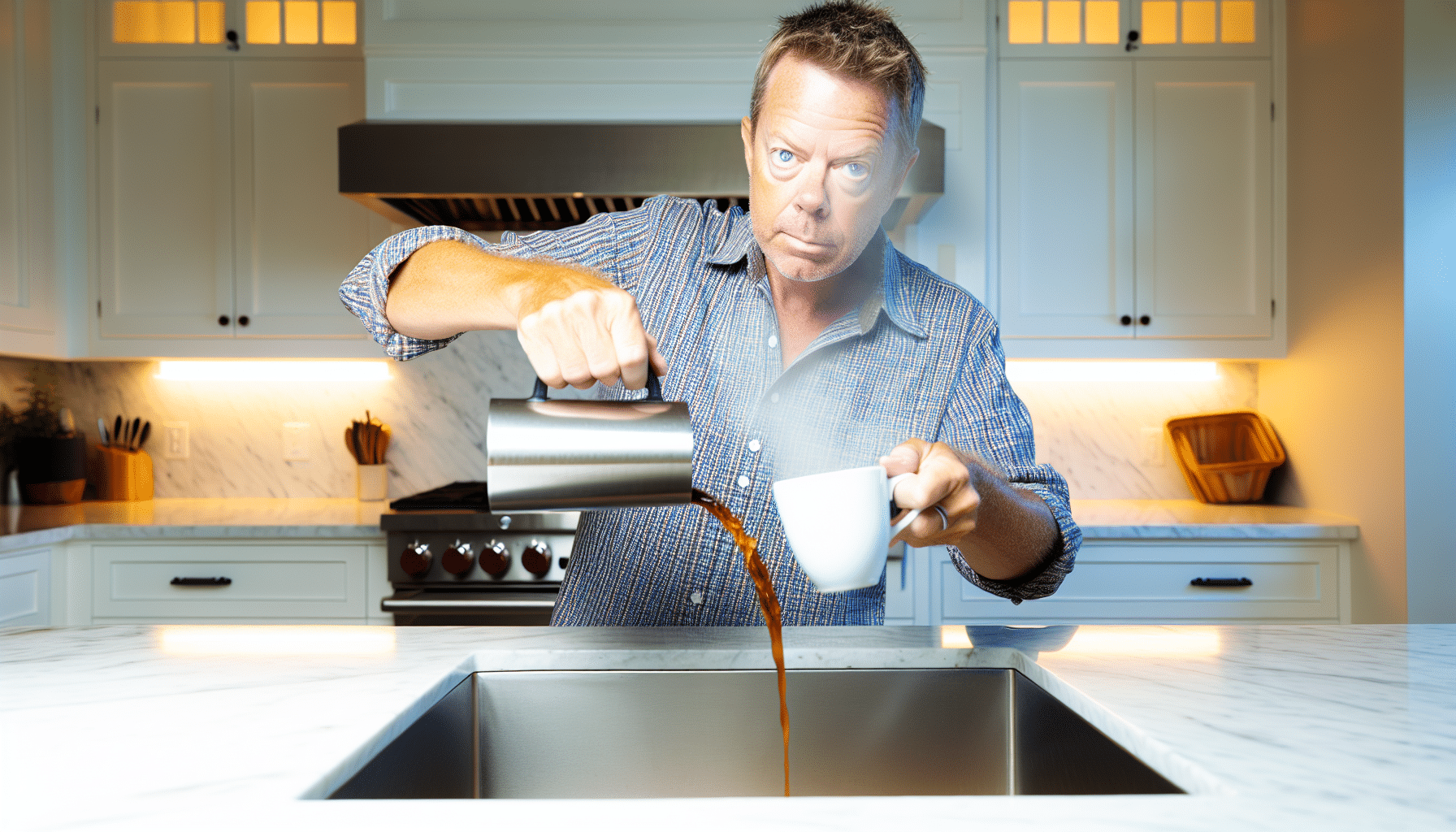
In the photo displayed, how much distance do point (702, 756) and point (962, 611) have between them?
1494 mm

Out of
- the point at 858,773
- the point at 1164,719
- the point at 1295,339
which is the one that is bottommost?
the point at 858,773

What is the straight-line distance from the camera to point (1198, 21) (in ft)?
8.04

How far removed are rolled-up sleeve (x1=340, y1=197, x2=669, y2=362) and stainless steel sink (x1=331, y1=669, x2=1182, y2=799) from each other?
0.39m

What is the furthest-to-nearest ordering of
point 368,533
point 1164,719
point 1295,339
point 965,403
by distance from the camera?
1. point 1295,339
2. point 368,533
3. point 965,403
4. point 1164,719

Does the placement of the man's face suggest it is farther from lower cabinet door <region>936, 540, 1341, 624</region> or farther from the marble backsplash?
the marble backsplash

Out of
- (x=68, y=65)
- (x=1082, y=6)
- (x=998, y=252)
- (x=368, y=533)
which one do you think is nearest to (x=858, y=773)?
(x=368, y=533)

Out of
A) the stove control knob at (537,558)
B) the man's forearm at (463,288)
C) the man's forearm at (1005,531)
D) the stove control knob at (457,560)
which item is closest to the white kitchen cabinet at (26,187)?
the stove control knob at (457,560)

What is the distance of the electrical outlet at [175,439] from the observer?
2.65 m

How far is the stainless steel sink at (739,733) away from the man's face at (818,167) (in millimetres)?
450

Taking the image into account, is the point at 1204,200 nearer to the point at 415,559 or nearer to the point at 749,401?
the point at 749,401

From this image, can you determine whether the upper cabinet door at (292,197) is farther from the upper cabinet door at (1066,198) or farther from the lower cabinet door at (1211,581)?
the lower cabinet door at (1211,581)

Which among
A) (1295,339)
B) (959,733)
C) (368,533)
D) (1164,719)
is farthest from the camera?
(1295,339)

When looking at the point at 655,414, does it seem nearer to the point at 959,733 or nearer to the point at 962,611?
the point at 959,733

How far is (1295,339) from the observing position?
238 centimetres
